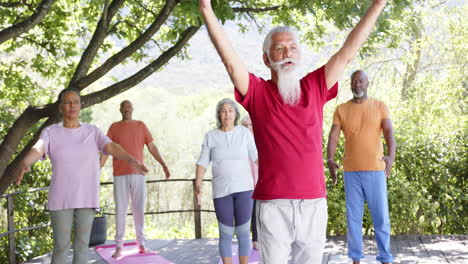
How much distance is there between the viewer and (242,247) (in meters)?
6.32

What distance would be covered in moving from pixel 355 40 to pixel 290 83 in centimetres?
36

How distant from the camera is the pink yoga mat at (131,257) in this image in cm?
817

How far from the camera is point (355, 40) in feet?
10.4

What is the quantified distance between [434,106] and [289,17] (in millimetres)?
11252

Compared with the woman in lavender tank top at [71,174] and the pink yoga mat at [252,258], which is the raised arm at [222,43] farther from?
the pink yoga mat at [252,258]

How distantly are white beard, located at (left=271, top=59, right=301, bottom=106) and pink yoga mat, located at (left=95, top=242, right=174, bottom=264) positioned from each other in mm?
5312

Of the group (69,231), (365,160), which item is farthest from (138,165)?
(365,160)

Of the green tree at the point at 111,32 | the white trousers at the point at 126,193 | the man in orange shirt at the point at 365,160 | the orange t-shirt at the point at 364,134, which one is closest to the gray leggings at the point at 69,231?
the green tree at the point at 111,32

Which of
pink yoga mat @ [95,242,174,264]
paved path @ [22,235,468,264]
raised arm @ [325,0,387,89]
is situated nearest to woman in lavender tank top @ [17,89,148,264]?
raised arm @ [325,0,387,89]

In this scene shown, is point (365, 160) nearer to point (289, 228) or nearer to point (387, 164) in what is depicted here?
point (387, 164)

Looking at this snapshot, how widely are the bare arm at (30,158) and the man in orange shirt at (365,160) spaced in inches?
101

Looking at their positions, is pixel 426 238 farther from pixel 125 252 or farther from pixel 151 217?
pixel 151 217

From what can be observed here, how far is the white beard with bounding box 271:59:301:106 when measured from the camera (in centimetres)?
321

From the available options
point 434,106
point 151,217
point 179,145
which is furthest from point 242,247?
point 179,145
